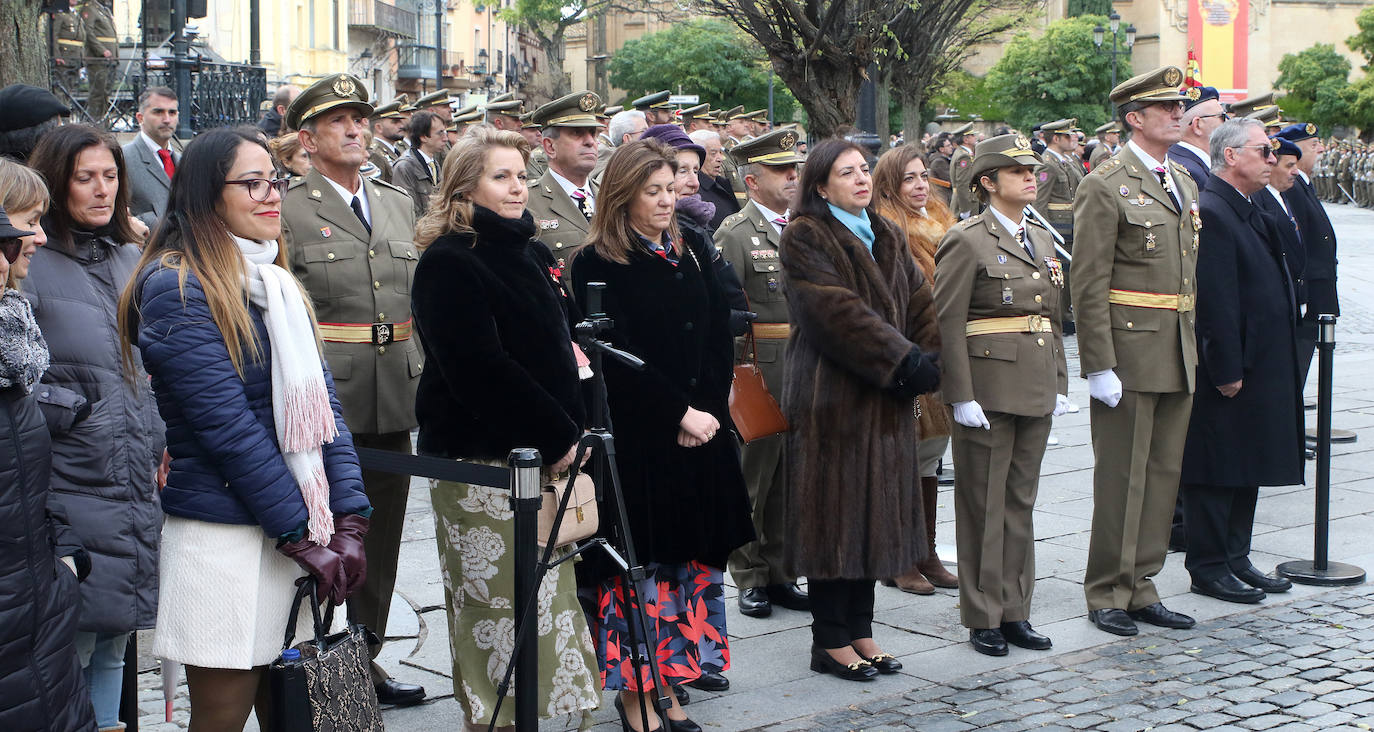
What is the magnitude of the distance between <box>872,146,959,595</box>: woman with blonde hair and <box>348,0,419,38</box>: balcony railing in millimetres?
53822

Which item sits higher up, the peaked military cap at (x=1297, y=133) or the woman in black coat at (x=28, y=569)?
the peaked military cap at (x=1297, y=133)

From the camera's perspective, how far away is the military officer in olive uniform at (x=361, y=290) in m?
5.36

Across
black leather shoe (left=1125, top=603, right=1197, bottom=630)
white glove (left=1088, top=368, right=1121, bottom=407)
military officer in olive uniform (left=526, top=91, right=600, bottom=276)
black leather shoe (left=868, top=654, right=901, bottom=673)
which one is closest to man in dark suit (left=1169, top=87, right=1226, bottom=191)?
white glove (left=1088, top=368, right=1121, bottom=407)

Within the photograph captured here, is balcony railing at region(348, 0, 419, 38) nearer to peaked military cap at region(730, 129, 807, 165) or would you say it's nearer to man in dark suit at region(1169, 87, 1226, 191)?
man in dark suit at region(1169, 87, 1226, 191)

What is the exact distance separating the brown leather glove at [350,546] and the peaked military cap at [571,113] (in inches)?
131

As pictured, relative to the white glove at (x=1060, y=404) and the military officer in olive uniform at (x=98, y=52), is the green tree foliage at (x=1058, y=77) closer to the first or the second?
the military officer in olive uniform at (x=98, y=52)

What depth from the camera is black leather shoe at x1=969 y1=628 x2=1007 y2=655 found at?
19.7ft

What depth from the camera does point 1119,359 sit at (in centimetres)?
644

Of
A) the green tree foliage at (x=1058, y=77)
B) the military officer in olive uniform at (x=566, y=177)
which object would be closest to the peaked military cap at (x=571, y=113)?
the military officer in olive uniform at (x=566, y=177)

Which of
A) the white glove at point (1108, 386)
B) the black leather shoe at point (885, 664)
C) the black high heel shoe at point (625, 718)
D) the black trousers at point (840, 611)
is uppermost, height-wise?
the white glove at point (1108, 386)

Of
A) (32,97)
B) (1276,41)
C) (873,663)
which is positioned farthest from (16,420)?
(1276,41)

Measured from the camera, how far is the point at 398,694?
5449 millimetres

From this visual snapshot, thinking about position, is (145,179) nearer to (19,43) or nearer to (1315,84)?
(19,43)

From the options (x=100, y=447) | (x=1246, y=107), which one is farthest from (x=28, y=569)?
(x=1246, y=107)
